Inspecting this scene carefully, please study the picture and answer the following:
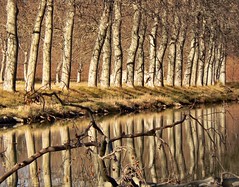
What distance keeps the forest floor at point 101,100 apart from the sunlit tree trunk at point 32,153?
4.17 ft

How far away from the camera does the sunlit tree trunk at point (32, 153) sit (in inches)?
512

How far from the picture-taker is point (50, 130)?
23000mm

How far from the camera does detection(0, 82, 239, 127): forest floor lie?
27.0 m

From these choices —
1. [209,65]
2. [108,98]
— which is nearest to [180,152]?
[108,98]

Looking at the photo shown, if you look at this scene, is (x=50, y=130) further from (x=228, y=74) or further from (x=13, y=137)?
(x=228, y=74)

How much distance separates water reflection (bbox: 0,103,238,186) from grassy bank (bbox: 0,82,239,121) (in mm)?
2817

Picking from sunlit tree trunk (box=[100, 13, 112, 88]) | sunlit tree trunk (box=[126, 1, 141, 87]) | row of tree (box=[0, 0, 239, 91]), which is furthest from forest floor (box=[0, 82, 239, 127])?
sunlit tree trunk (box=[126, 1, 141, 87])

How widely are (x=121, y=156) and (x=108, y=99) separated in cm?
1776

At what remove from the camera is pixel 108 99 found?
1339 inches

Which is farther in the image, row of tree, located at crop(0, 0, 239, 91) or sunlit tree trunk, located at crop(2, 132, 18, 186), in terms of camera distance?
row of tree, located at crop(0, 0, 239, 91)

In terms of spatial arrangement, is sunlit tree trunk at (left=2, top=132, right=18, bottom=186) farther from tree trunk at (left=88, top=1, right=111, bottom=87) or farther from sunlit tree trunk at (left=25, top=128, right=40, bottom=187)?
tree trunk at (left=88, top=1, right=111, bottom=87)

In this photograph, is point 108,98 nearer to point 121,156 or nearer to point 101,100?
point 101,100

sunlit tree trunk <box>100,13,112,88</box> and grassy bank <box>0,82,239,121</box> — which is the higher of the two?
sunlit tree trunk <box>100,13,112,88</box>

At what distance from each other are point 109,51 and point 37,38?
7313 millimetres
